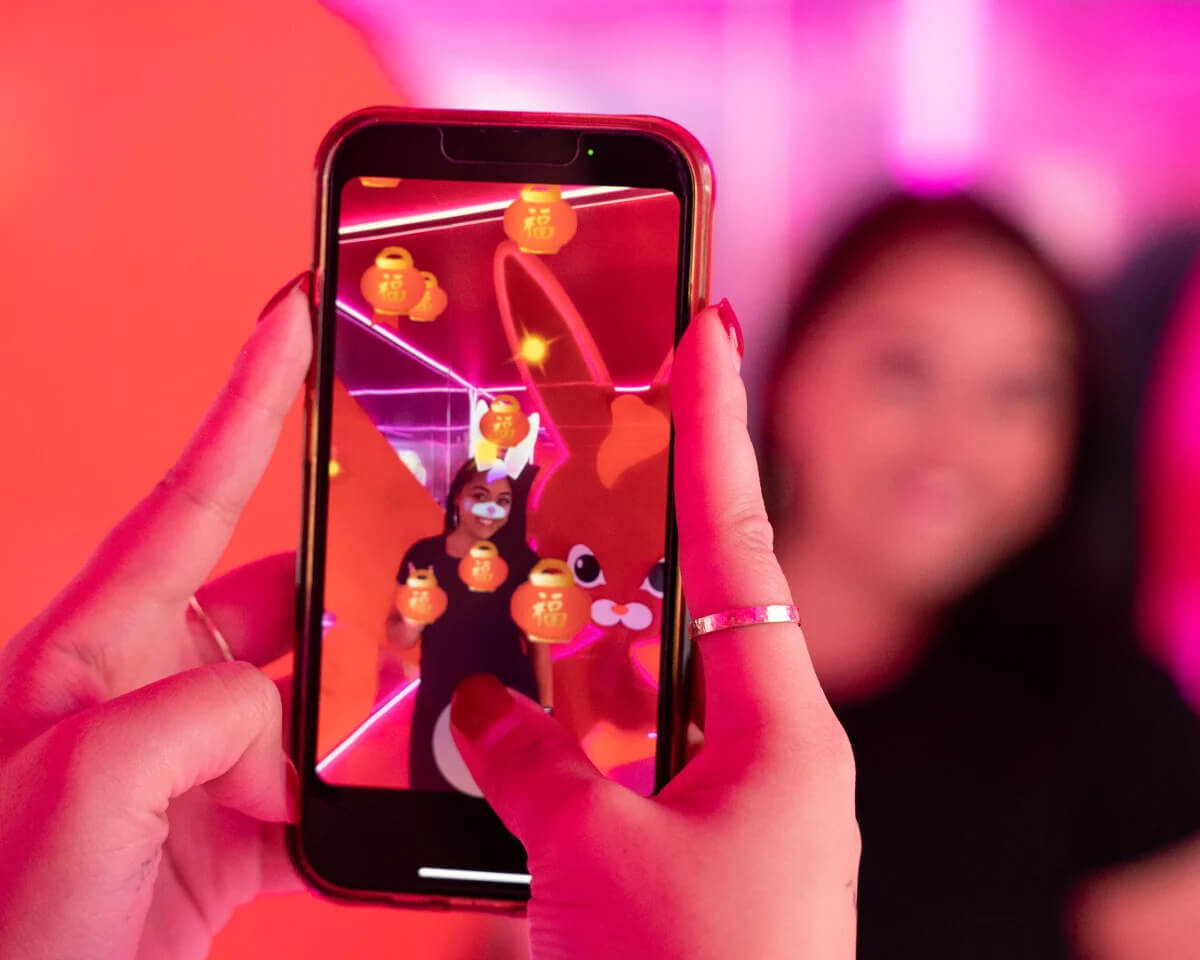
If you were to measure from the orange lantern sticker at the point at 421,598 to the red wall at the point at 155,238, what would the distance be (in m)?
0.10

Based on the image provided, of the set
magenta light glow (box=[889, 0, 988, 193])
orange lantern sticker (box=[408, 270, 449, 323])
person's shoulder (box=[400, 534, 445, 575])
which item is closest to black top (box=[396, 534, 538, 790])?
person's shoulder (box=[400, 534, 445, 575])

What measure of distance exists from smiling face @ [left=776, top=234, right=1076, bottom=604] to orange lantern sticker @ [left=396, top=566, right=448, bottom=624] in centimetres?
19

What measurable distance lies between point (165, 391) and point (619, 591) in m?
0.29

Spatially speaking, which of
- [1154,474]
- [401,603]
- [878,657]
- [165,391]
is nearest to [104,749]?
[401,603]

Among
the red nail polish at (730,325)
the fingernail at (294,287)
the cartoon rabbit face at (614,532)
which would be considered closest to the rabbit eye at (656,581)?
the cartoon rabbit face at (614,532)

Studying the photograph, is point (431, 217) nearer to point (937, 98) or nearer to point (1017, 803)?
point (937, 98)

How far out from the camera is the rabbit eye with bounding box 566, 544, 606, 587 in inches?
13.8

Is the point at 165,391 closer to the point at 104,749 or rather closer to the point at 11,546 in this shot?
the point at 11,546

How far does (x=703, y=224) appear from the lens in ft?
1.09

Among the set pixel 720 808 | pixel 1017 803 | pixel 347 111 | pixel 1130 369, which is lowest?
pixel 1017 803

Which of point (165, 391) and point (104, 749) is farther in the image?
point (165, 391)

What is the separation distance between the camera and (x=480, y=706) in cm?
34

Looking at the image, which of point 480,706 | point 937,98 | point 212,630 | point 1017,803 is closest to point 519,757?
point 480,706

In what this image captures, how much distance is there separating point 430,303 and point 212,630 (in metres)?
0.19
